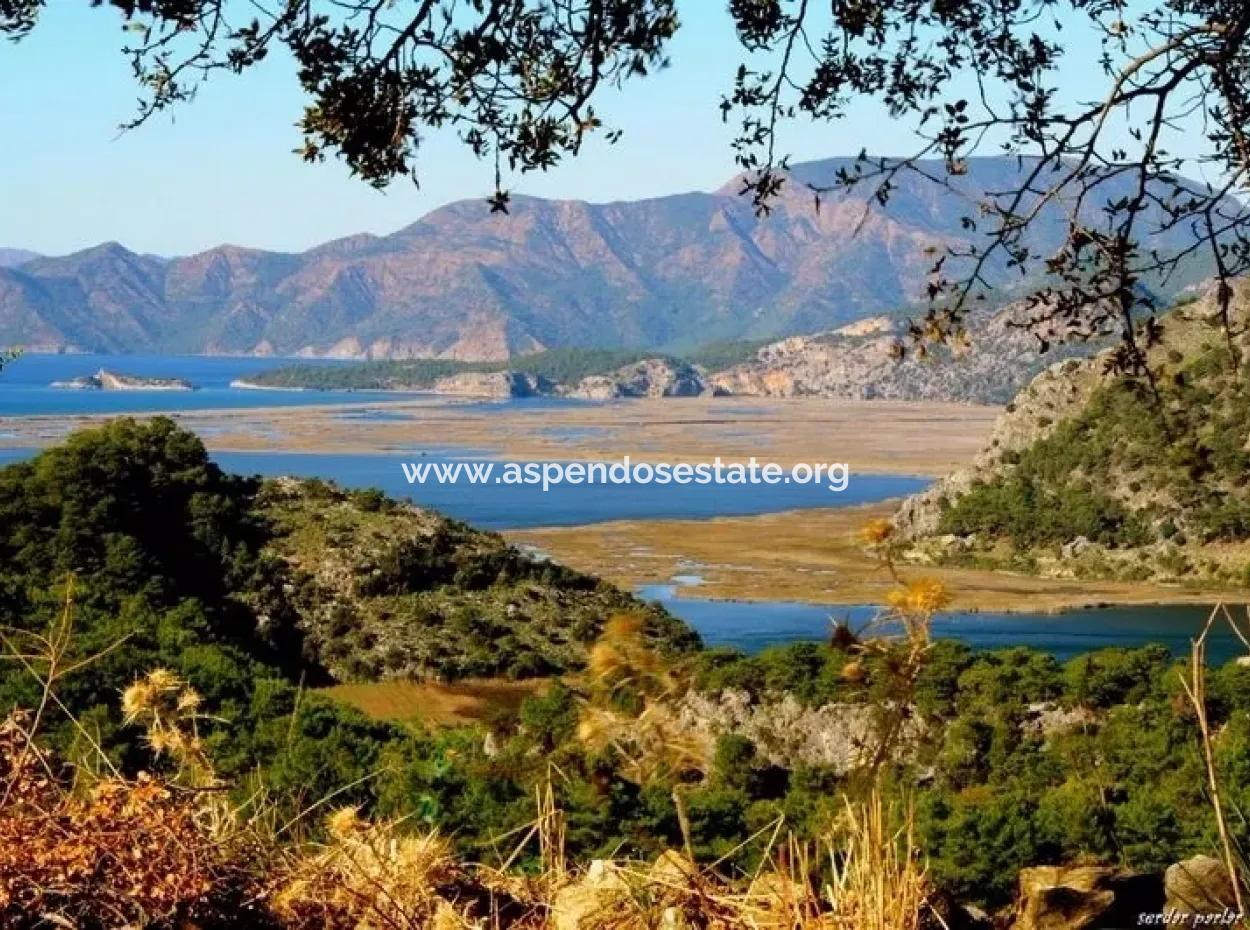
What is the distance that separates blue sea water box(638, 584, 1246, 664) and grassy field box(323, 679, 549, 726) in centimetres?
1360

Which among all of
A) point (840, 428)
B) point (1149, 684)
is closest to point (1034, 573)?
point (1149, 684)

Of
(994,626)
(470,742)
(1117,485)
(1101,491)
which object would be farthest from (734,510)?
(470,742)

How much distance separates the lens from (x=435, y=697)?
2981 cm

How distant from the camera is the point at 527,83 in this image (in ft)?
21.7

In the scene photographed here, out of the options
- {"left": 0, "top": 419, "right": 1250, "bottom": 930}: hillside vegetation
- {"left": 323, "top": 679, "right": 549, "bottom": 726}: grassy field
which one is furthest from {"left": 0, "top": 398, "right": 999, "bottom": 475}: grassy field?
{"left": 323, "top": 679, "right": 549, "bottom": 726}: grassy field

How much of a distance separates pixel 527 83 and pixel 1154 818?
34.0ft

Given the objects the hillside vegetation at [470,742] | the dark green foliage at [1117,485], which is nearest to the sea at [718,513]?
the hillside vegetation at [470,742]

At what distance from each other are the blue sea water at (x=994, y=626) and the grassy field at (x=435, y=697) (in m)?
13.6

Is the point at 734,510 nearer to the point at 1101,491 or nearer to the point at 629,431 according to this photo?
the point at 1101,491

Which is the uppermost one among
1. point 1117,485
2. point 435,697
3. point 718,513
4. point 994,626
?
point 1117,485

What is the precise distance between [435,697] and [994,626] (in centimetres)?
2491

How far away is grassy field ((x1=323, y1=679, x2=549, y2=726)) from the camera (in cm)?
2842

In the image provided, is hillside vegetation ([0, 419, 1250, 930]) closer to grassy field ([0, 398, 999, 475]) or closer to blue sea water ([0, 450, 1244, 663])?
blue sea water ([0, 450, 1244, 663])

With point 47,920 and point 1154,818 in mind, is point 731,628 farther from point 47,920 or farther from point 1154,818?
point 47,920
